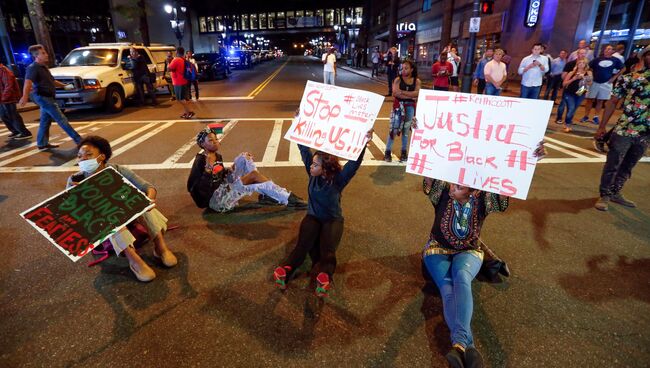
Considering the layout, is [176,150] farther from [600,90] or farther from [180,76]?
[600,90]

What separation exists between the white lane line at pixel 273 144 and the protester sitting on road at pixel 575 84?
7.19 meters

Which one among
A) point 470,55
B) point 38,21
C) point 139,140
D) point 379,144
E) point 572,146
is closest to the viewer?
point 572,146

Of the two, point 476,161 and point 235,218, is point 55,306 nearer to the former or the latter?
point 235,218

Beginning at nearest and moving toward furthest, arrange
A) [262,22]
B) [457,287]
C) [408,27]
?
1. [457,287]
2. [408,27]
3. [262,22]

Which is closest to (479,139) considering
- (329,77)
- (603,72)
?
(603,72)

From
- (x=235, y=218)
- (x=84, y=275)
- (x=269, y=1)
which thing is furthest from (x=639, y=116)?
(x=269, y=1)

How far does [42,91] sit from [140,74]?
653cm

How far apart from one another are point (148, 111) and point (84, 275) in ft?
34.8

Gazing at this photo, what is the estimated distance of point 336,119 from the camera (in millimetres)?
3199

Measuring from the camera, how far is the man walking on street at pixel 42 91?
23.1 ft

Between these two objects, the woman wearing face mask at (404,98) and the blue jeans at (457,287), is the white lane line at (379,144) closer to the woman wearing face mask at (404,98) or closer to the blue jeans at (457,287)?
the woman wearing face mask at (404,98)

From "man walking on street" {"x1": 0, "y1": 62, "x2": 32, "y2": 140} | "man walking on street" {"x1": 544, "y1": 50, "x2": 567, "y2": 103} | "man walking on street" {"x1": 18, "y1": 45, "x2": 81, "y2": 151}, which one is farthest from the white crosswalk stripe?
"man walking on street" {"x1": 544, "y1": 50, "x2": 567, "y2": 103}

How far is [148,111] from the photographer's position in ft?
Answer: 40.9

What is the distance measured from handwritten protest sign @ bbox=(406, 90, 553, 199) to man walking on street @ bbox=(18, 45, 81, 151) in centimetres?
790
